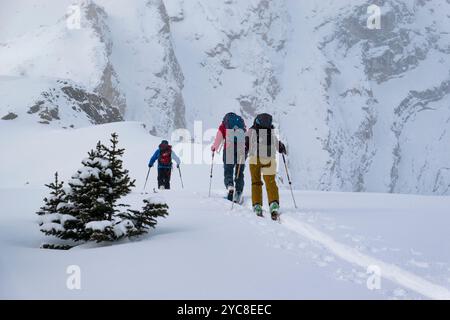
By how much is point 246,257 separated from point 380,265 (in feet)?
5.04

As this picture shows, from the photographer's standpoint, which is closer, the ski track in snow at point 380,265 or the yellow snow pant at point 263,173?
the ski track in snow at point 380,265

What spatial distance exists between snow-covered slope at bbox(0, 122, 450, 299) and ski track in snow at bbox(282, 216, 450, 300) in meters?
0.01

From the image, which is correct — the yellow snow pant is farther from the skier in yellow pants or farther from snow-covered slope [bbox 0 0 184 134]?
snow-covered slope [bbox 0 0 184 134]

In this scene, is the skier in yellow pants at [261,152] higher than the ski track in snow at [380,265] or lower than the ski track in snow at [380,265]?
higher

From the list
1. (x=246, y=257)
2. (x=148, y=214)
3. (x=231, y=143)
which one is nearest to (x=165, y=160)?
(x=231, y=143)

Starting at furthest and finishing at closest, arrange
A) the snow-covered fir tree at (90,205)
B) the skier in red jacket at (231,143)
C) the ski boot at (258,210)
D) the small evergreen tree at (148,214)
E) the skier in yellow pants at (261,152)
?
1. the skier in red jacket at (231,143)
2. the skier in yellow pants at (261,152)
3. the ski boot at (258,210)
4. the small evergreen tree at (148,214)
5. the snow-covered fir tree at (90,205)

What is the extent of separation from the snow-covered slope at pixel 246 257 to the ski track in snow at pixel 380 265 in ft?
0.03

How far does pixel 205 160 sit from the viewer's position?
32.6 m

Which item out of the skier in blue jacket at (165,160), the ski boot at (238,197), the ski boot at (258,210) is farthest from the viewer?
the skier in blue jacket at (165,160)

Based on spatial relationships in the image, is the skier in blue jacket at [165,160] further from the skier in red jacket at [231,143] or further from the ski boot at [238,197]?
the ski boot at [238,197]

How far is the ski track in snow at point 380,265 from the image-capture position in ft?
17.2

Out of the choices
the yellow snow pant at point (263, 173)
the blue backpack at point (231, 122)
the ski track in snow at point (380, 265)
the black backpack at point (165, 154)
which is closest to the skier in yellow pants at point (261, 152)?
the yellow snow pant at point (263, 173)
